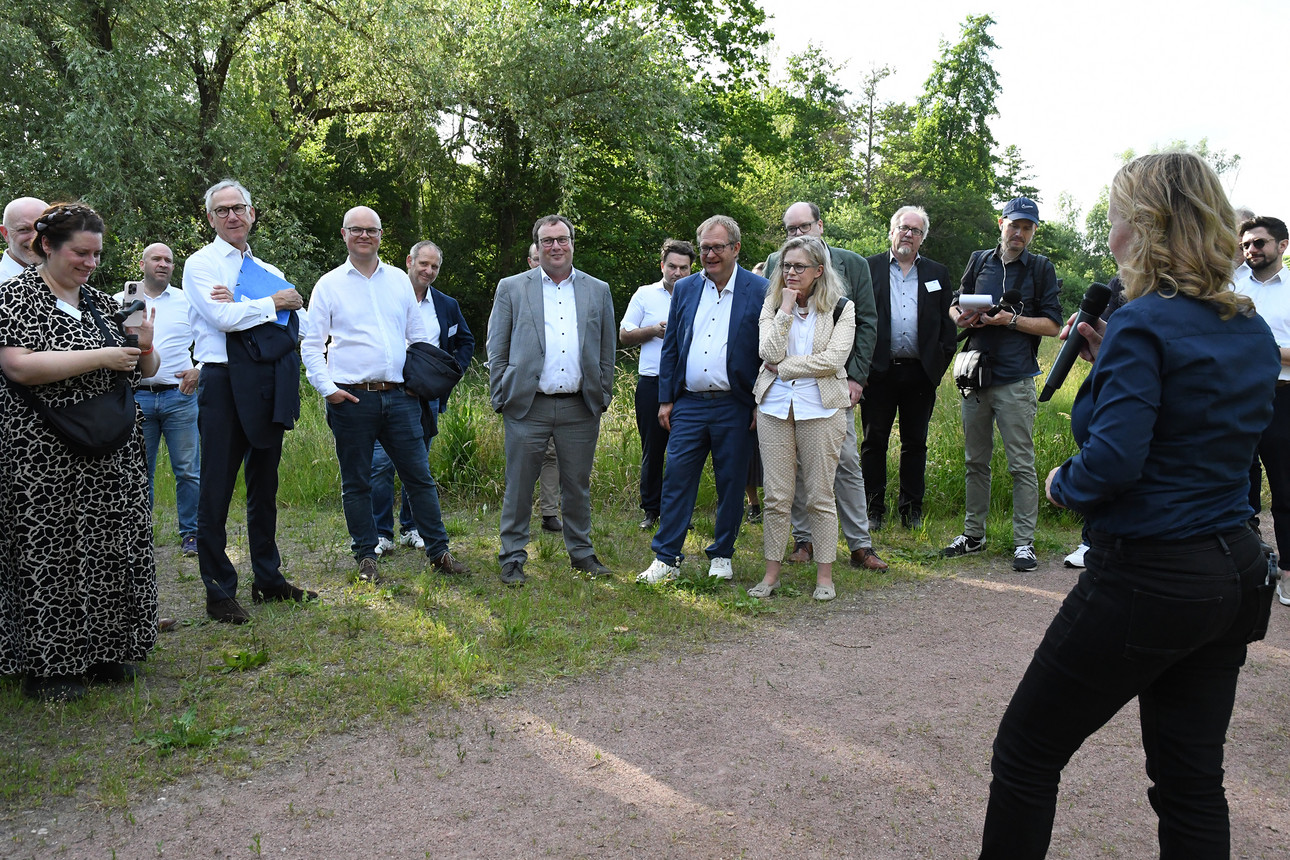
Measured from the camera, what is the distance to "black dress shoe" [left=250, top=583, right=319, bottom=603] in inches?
231

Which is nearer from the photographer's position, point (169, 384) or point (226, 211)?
point (226, 211)

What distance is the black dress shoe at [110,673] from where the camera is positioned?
4523 millimetres

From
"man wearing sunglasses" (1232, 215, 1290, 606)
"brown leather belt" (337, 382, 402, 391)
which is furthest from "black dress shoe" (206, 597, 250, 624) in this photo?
"man wearing sunglasses" (1232, 215, 1290, 606)

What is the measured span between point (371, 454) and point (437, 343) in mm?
1183

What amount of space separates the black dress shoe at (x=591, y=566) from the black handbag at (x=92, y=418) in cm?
306

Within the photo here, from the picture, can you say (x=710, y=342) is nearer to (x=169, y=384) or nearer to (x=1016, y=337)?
(x=1016, y=337)

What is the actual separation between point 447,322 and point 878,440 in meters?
3.69

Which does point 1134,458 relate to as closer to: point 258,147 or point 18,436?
point 18,436

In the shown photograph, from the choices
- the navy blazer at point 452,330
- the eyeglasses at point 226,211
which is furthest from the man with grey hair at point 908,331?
the eyeglasses at point 226,211

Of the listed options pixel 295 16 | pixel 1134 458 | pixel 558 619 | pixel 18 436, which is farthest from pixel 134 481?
pixel 295 16

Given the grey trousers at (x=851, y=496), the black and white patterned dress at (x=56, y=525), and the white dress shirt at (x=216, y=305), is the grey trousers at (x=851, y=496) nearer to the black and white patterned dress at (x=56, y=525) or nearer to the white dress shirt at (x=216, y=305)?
the white dress shirt at (x=216, y=305)

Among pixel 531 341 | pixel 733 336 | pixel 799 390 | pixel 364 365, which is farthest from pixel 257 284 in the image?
pixel 799 390

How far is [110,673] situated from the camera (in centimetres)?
457

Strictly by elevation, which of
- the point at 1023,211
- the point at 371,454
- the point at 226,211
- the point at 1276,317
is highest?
the point at 1023,211
